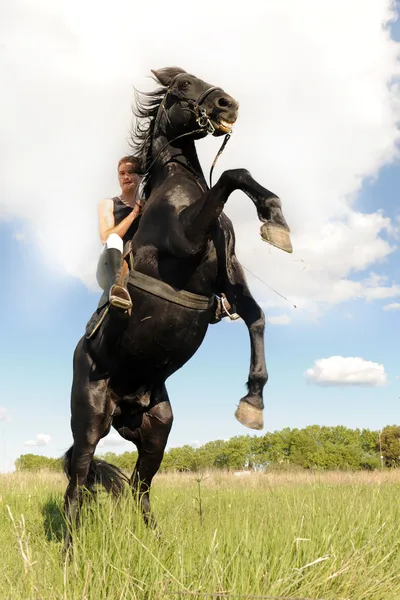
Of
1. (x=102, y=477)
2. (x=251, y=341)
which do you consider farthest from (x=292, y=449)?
(x=251, y=341)

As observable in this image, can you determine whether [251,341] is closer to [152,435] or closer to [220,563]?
[152,435]

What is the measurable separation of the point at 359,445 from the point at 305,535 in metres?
26.9

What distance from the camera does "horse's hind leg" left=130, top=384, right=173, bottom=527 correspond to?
4.73 m

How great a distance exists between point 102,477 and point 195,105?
125 inches

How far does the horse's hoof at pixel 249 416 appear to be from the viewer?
3891 millimetres

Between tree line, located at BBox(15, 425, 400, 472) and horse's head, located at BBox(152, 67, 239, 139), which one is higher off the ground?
horse's head, located at BBox(152, 67, 239, 139)

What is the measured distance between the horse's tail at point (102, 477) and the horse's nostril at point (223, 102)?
10.0 feet

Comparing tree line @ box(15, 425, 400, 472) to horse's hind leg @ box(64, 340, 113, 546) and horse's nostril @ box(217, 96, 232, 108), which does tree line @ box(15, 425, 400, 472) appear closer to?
horse's hind leg @ box(64, 340, 113, 546)

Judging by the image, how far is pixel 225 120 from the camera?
13.3ft

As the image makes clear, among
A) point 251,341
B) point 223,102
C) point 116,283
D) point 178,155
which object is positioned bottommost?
point 251,341

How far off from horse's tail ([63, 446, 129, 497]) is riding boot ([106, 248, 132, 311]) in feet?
5.44

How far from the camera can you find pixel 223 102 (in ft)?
13.3

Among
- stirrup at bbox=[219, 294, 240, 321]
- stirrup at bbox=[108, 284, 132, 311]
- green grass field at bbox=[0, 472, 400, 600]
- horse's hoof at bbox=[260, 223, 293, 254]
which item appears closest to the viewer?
green grass field at bbox=[0, 472, 400, 600]

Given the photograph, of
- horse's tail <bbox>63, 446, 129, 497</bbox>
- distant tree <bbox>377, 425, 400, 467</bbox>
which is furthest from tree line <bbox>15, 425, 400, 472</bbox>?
horse's tail <bbox>63, 446, 129, 497</bbox>
